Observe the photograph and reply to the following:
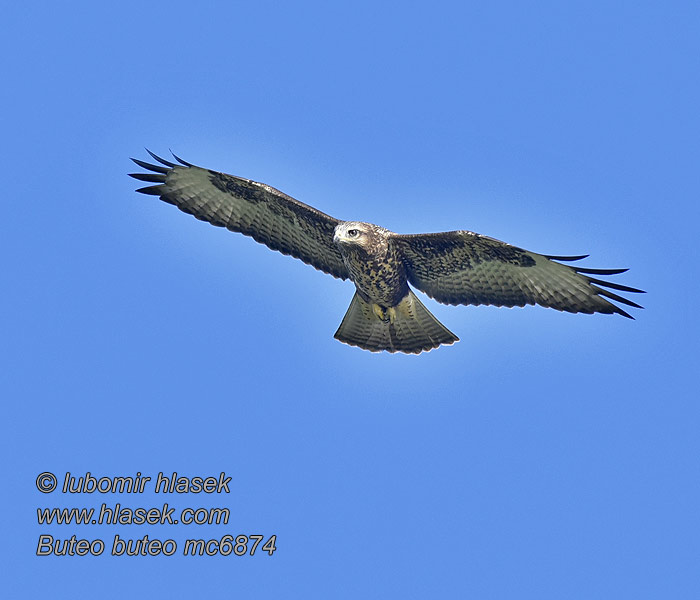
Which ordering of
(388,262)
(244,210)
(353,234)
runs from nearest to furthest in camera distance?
(353,234), (388,262), (244,210)

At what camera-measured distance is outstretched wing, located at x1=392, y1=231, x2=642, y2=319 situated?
12.2 m

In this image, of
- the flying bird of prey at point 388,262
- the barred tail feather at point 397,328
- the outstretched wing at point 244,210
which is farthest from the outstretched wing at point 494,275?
the outstretched wing at point 244,210

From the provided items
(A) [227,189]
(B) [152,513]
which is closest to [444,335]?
(A) [227,189]

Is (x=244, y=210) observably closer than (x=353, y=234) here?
No

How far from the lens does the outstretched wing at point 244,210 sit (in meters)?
12.8

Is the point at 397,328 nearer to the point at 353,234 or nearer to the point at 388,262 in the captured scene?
the point at 388,262

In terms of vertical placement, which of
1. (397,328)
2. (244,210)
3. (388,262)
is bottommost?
(397,328)

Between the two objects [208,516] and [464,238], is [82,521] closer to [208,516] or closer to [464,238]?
[208,516]

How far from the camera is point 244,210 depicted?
42.6ft

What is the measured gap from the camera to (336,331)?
13289mm

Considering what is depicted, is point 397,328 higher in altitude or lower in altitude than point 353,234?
lower

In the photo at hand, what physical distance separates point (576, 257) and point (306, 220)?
2929 mm

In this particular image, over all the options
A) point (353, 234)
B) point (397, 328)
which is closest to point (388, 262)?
point (353, 234)

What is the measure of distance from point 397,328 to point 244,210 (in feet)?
6.98
